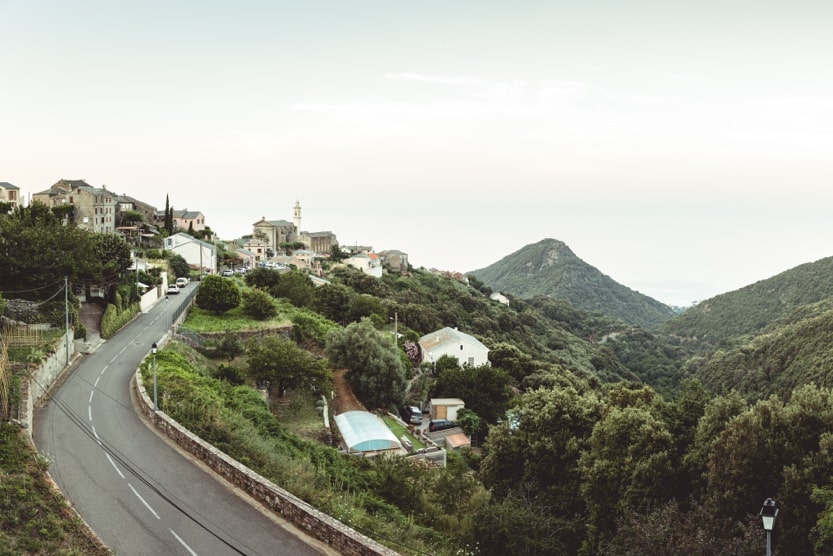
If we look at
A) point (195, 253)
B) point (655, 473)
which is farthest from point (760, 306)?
point (655, 473)

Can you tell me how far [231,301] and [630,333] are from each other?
103 meters

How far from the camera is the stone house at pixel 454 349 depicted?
4991cm

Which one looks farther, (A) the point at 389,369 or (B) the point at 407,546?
(A) the point at 389,369

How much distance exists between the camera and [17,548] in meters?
11.4

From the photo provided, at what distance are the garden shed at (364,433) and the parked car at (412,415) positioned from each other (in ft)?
23.3

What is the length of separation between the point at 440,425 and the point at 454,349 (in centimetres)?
1409

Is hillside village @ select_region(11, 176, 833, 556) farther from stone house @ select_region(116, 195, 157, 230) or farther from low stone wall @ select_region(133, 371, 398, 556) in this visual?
stone house @ select_region(116, 195, 157, 230)

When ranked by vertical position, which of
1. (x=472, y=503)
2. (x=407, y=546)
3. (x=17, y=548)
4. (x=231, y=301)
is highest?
(x=231, y=301)

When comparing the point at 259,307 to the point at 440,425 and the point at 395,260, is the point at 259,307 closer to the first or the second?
the point at 440,425

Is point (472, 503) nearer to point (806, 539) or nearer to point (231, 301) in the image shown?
point (806, 539)

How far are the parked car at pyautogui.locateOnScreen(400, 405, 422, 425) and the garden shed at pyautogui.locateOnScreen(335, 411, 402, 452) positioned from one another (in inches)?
280

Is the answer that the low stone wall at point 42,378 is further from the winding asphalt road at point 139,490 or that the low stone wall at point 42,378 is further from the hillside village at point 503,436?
the hillside village at point 503,436

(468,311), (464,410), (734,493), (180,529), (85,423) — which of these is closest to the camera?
(180,529)

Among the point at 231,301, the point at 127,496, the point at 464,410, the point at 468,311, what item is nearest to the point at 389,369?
the point at 464,410
